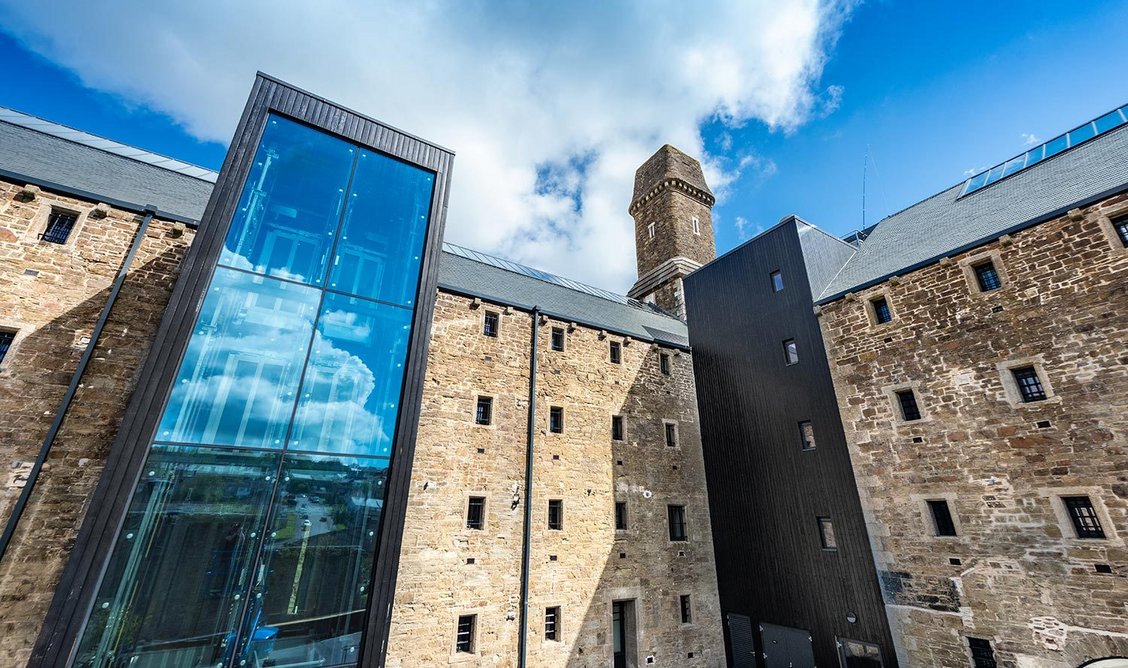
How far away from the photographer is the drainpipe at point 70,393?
7.72 metres

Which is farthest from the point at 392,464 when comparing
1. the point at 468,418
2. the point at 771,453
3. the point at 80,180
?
the point at 771,453

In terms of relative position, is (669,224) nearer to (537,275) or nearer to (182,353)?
(537,275)

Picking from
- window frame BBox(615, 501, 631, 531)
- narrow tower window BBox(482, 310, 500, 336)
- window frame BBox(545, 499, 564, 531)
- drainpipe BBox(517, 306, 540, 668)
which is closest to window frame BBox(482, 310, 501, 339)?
narrow tower window BBox(482, 310, 500, 336)

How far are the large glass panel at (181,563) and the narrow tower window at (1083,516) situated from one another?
52.2ft

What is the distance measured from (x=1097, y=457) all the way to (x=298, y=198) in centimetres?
1767

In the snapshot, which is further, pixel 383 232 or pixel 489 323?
pixel 489 323

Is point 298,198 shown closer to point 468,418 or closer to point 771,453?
point 468,418

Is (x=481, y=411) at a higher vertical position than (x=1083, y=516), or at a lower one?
higher

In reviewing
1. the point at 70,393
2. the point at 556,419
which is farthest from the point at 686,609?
the point at 70,393

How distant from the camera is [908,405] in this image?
12.4 meters

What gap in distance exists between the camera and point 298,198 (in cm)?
1034

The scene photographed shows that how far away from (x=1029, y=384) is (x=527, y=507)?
12474 millimetres

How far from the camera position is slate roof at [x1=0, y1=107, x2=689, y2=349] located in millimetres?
10641

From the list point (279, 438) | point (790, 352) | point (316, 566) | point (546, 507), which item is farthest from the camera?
point (790, 352)
